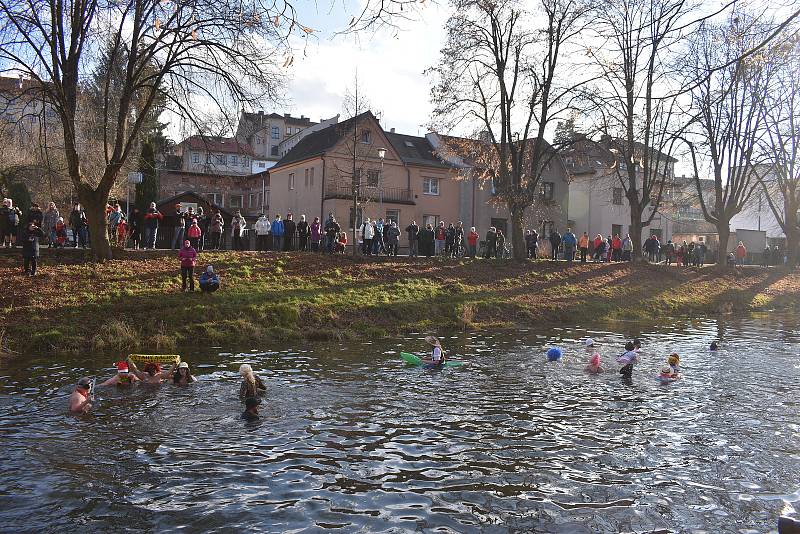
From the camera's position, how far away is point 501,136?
38312 millimetres

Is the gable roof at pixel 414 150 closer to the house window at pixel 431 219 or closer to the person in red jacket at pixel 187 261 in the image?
the house window at pixel 431 219

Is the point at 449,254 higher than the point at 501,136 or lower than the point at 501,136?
lower

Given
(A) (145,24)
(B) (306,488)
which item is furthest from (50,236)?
(B) (306,488)

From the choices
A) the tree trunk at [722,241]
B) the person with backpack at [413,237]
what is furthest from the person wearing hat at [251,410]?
the tree trunk at [722,241]

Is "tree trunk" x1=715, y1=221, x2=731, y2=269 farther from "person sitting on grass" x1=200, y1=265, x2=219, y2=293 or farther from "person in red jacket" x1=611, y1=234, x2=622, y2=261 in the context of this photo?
"person sitting on grass" x1=200, y1=265, x2=219, y2=293

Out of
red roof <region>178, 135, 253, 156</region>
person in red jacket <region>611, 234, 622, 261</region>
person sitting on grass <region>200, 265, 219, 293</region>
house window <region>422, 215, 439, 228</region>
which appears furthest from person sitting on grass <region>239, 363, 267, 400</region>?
house window <region>422, 215, 439, 228</region>

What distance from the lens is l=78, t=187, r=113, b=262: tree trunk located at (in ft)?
82.6

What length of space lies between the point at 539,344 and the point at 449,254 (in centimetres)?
1715

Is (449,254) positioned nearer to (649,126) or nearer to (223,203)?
(649,126)

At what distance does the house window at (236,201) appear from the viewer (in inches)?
3139

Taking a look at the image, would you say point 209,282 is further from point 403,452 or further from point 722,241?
point 722,241

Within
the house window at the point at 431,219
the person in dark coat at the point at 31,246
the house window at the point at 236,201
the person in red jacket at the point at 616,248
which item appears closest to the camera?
the person in dark coat at the point at 31,246

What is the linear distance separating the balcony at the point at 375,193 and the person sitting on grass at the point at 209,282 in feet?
83.1

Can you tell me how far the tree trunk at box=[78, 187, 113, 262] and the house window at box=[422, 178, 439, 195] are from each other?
113 feet
